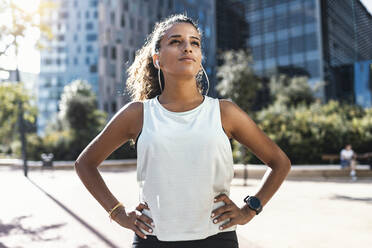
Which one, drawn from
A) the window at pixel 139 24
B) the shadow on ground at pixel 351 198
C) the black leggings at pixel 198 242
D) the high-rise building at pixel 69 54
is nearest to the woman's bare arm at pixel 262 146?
the black leggings at pixel 198 242

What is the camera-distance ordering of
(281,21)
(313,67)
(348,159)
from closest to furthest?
1. (348,159)
2. (313,67)
3. (281,21)

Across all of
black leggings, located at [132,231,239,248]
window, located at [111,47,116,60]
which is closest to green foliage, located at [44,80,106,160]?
window, located at [111,47,116,60]

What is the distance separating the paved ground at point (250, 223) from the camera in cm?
523

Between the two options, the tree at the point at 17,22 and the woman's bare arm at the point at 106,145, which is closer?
the woman's bare arm at the point at 106,145

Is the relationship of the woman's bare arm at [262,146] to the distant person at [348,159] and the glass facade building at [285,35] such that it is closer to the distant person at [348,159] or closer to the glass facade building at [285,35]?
the distant person at [348,159]

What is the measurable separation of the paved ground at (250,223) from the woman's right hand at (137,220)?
3545 mm

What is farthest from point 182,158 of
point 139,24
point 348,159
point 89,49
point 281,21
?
point 89,49

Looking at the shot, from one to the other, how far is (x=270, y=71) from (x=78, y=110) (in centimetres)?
2390

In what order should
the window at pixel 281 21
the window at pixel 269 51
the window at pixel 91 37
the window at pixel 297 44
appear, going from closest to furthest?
the window at pixel 297 44 < the window at pixel 281 21 < the window at pixel 269 51 < the window at pixel 91 37

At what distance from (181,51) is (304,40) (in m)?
41.4

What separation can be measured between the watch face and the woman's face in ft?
2.23

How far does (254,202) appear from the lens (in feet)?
5.82

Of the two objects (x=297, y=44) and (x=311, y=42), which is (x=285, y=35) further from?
A: (x=311, y=42)

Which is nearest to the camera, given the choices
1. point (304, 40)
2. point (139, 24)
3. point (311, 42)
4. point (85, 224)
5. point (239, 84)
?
point (85, 224)
